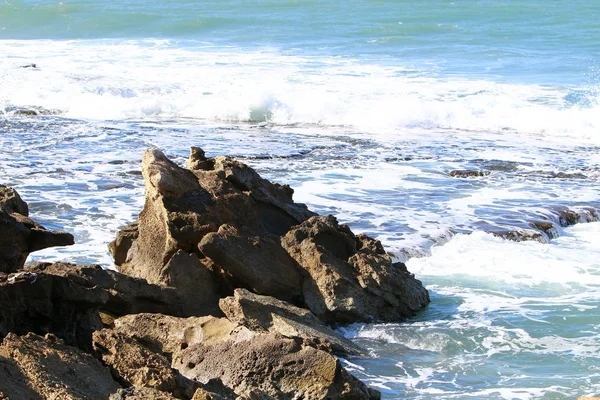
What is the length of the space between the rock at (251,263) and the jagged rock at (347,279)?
168 mm

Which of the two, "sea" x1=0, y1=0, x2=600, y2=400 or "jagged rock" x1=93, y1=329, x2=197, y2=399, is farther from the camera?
"sea" x1=0, y1=0, x2=600, y2=400

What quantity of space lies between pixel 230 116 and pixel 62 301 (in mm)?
15784

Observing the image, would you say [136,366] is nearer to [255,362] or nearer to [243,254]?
[255,362]

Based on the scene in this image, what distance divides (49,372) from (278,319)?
2394mm

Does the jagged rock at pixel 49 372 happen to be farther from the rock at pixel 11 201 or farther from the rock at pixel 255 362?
the rock at pixel 11 201

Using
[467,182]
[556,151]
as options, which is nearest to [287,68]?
[556,151]

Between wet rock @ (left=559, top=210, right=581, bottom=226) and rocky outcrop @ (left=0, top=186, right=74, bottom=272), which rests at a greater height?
rocky outcrop @ (left=0, top=186, right=74, bottom=272)

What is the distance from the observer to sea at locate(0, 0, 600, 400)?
289 inches

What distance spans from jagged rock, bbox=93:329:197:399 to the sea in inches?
71.8

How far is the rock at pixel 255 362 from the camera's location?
5.24m

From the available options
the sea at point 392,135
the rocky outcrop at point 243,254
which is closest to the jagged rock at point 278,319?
the sea at point 392,135

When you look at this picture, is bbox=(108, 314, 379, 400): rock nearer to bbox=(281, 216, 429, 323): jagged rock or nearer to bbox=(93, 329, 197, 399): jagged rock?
bbox=(93, 329, 197, 399): jagged rock

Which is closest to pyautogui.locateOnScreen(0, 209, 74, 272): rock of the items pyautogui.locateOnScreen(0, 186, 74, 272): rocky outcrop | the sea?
pyautogui.locateOnScreen(0, 186, 74, 272): rocky outcrop

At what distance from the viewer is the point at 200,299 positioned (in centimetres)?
711
